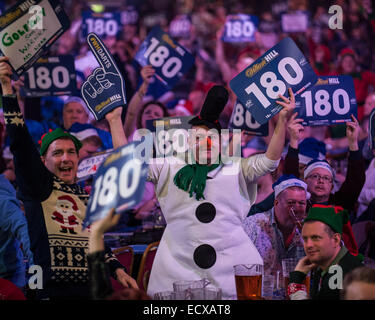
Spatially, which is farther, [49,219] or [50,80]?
[50,80]

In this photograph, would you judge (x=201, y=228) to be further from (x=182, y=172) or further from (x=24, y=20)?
(x=24, y=20)

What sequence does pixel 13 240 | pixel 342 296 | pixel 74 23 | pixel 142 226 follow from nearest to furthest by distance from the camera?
pixel 342 296 → pixel 13 240 → pixel 142 226 → pixel 74 23

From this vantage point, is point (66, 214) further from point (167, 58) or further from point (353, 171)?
point (167, 58)

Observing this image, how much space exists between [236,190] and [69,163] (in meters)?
0.97

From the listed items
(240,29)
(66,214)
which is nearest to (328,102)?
(66,214)

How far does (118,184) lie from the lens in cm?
240

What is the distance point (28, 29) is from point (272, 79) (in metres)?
1.66

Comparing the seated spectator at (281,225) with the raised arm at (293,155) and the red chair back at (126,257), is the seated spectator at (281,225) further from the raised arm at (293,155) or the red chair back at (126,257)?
the red chair back at (126,257)

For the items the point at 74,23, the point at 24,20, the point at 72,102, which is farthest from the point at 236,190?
the point at 74,23

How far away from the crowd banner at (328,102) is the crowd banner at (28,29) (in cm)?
190

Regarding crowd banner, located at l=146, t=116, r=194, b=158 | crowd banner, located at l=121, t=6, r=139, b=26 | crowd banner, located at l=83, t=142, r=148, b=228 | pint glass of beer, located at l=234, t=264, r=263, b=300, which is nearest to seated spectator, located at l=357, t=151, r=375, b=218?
crowd banner, located at l=146, t=116, r=194, b=158

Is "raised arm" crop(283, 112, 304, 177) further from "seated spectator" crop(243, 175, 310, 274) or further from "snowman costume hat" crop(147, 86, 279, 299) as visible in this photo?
"snowman costume hat" crop(147, 86, 279, 299)

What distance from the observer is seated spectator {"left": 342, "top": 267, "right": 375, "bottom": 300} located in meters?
2.48
